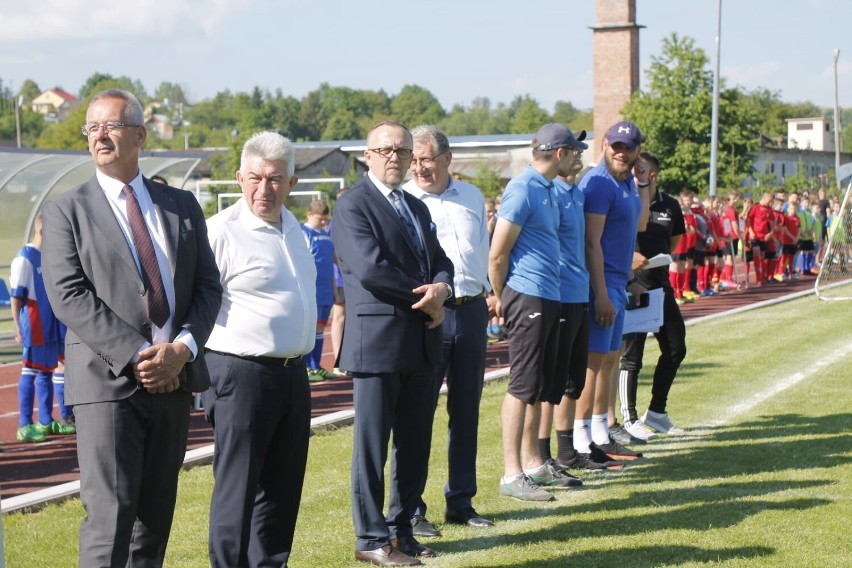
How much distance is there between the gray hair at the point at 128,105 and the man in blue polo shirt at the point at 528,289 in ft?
10.0

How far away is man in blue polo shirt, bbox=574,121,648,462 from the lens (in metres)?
7.82

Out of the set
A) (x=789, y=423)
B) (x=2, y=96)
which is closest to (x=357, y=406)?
(x=789, y=423)

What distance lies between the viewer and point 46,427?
10172 millimetres

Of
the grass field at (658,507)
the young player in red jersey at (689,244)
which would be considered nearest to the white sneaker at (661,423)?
the grass field at (658,507)

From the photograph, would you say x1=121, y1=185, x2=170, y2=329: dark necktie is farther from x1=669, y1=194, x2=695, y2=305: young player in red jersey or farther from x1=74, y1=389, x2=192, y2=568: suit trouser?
x1=669, y1=194, x2=695, y2=305: young player in red jersey

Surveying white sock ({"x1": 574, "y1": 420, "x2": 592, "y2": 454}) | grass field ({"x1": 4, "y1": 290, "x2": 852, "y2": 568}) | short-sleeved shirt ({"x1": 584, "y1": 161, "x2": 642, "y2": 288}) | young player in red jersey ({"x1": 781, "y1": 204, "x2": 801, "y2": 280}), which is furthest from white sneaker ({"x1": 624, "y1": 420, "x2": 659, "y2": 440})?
young player in red jersey ({"x1": 781, "y1": 204, "x2": 801, "y2": 280})

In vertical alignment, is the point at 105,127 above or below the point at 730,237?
above

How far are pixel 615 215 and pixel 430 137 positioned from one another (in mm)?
1968

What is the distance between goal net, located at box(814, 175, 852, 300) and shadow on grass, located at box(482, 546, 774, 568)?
17.9 meters

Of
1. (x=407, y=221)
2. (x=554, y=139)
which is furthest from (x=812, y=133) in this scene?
(x=407, y=221)

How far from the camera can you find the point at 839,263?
2622 centimetres

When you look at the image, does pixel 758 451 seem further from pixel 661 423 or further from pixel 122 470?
pixel 122 470

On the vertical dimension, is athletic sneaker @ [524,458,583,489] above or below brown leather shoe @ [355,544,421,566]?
below

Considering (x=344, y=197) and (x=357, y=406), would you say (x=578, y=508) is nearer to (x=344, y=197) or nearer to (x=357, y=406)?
(x=357, y=406)
